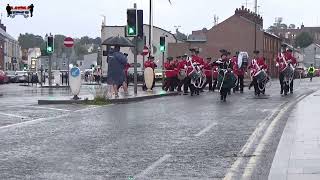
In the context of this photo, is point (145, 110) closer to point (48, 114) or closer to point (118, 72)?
point (48, 114)

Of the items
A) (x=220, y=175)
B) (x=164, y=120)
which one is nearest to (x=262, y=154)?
(x=220, y=175)

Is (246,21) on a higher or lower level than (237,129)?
higher

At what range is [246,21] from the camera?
88.5 m

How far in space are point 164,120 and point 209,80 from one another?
1819 centimetres

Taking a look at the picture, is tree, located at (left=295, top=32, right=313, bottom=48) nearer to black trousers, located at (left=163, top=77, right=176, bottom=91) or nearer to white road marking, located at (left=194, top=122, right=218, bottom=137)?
black trousers, located at (left=163, top=77, right=176, bottom=91)

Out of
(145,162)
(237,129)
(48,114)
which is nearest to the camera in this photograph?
(145,162)

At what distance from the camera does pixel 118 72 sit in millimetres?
24531

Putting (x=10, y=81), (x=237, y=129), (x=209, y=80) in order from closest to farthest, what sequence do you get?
(x=237, y=129), (x=209, y=80), (x=10, y=81)

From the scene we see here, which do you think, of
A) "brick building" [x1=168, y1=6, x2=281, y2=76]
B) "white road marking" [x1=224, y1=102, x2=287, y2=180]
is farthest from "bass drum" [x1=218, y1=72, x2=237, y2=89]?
"brick building" [x1=168, y1=6, x2=281, y2=76]

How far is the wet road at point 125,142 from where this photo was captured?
28.8 ft

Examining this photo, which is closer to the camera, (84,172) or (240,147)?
(84,172)

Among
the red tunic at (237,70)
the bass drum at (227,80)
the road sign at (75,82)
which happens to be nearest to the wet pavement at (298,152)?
the bass drum at (227,80)

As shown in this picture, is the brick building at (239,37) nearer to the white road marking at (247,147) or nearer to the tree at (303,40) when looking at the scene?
the white road marking at (247,147)

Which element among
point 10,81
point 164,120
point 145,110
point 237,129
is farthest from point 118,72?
point 10,81
